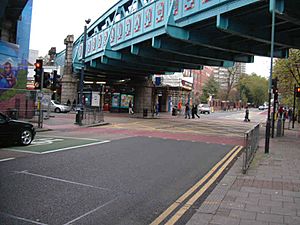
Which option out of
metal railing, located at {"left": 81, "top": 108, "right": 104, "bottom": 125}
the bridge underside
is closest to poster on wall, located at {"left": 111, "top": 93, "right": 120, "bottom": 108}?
the bridge underside

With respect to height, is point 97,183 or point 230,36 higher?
point 230,36

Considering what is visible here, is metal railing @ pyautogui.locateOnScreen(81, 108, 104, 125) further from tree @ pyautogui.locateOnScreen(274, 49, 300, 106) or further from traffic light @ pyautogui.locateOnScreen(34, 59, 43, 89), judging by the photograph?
tree @ pyautogui.locateOnScreen(274, 49, 300, 106)

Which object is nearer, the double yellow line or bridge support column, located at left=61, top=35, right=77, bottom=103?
the double yellow line

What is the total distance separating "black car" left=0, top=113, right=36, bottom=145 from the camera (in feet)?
38.3

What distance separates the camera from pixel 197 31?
20344 mm

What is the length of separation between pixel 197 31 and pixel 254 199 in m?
15.5

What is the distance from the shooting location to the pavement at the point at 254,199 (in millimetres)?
5094

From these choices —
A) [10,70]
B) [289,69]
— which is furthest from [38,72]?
[289,69]

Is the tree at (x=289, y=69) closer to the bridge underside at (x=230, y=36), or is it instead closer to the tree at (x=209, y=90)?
the bridge underside at (x=230, y=36)

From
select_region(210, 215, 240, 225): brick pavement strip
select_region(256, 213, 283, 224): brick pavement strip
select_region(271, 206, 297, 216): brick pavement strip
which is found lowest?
select_region(210, 215, 240, 225): brick pavement strip

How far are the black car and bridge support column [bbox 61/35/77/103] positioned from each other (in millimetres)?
33399

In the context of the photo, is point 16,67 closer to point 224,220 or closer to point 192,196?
point 192,196

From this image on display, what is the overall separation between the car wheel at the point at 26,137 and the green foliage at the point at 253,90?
11452 cm

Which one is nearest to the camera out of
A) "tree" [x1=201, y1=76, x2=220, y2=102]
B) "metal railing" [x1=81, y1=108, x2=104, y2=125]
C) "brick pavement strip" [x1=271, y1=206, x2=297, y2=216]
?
"brick pavement strip" [x1=271, y1=206, x2=297, y2=216]
